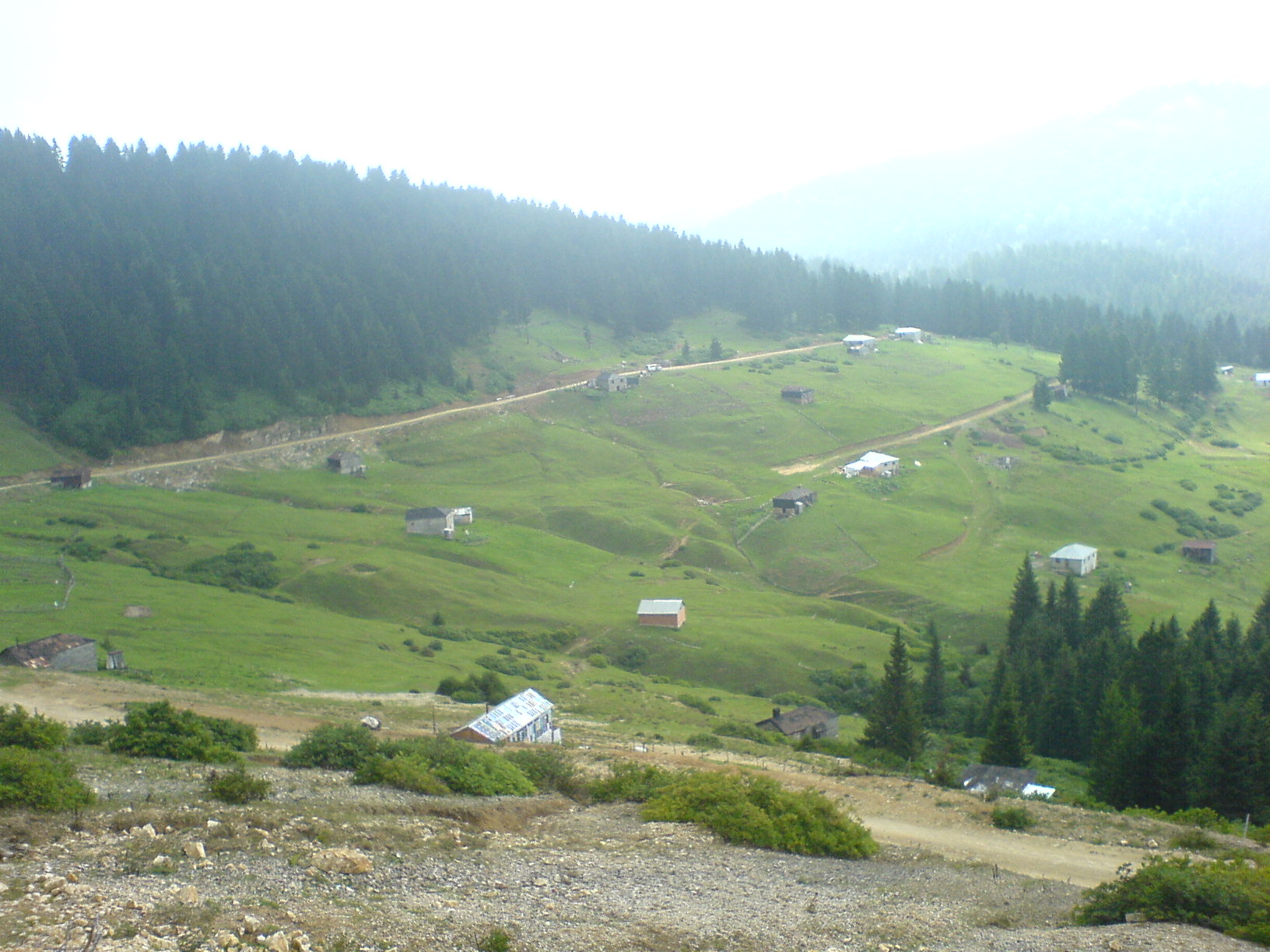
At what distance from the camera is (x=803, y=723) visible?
158 feet

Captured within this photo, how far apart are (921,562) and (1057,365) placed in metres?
80.9

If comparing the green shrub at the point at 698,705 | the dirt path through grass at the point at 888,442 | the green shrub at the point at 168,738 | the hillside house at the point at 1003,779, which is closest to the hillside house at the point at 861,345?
the dirt path through grass at the point at 888,442

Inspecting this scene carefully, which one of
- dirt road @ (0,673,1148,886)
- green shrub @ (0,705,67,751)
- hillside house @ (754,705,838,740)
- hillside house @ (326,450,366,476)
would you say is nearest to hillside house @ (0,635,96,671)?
dirt road @ (0,673,1148,886)

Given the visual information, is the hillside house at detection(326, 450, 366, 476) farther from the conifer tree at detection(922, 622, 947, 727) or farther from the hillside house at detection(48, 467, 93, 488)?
the conifer tree at detection(922, 622, 947, 727)

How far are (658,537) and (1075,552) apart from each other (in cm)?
3568

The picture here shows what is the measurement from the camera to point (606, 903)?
59.0 feet

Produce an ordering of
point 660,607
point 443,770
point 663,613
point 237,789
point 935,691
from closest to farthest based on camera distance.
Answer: point 237,789
point 443,770
point 935,691
point 663,613
point 660,607

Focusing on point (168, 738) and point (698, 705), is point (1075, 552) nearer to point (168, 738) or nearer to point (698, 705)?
point (698, 705)

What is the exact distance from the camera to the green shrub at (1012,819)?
87.6 ft

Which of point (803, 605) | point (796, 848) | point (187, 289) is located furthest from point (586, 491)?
point (796, 848)

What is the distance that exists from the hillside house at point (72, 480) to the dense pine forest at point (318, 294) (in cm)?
778

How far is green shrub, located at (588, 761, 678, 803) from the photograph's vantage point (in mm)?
25766

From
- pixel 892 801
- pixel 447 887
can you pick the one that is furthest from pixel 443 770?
pixel 892 801

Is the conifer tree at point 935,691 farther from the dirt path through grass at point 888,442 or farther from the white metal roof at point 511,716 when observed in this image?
the dirt path through grass at point 888,442
